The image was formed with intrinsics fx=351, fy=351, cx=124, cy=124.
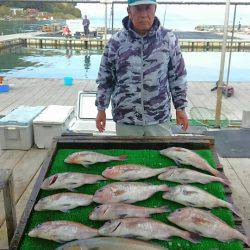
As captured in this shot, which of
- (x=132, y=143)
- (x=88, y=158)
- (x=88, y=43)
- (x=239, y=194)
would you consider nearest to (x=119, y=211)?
(x=88, y=158)

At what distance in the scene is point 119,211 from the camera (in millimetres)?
1964

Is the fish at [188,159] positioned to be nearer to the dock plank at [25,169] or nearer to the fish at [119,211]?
the fish at [119,211]

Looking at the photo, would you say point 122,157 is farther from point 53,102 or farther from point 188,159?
point 53,102

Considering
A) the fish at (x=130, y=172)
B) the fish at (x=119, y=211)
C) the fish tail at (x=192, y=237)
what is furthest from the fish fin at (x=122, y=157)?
the fish tail at (x=192, y=237)

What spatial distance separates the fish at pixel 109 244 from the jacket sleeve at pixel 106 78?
1691 millimetres

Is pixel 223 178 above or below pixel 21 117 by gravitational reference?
above

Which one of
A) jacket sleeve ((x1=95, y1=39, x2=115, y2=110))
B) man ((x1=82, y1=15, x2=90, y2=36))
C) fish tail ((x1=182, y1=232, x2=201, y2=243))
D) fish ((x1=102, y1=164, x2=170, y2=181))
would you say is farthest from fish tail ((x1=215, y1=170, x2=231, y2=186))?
man ((x1=82, y1=15, x2=90, y2=36))

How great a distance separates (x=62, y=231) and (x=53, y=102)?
7736 mm

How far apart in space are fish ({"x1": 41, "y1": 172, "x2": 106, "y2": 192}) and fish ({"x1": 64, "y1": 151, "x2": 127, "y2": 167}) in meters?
0.19

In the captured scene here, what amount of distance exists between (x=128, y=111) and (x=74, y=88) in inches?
326

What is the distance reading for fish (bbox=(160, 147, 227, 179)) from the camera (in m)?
2.46

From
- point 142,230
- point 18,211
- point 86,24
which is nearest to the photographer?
point 142,230

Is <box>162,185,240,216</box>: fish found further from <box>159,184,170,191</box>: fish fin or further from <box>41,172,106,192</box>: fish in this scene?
<box>41,172,106,192</box>: fish

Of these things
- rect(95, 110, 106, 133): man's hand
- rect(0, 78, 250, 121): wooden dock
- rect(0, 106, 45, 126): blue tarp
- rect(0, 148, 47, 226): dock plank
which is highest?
rect(95, 110, 106, 133): man's hand
